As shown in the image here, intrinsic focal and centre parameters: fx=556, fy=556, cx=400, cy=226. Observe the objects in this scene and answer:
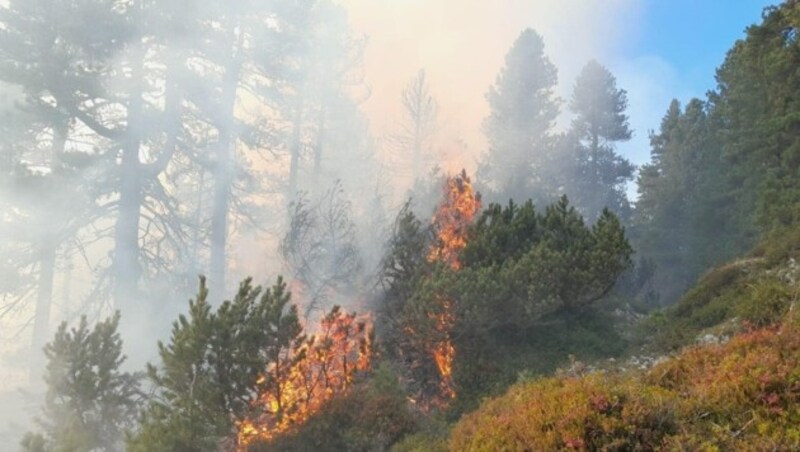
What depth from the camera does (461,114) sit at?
49.9 meters

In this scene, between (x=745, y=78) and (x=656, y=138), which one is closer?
(x=745, y=78)

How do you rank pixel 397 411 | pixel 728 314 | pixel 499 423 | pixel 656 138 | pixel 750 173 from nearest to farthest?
pixel 499 423
pixel 397 411
pixel 728 314
pixel 750 173
pixel 656 138

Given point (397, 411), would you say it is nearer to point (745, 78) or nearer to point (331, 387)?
point (331, 387)

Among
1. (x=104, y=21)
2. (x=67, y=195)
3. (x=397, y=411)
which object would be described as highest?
(x=104, y=21)

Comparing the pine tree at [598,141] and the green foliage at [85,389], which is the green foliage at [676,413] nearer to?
the green foliage at [85,389]

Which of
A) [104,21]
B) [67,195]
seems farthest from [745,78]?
[67,195]

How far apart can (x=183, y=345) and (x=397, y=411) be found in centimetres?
398

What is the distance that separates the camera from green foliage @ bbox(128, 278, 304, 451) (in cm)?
917

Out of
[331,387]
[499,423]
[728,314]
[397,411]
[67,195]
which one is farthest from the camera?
[67,195]

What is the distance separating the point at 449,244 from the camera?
1570cm

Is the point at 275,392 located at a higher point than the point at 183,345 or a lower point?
lower

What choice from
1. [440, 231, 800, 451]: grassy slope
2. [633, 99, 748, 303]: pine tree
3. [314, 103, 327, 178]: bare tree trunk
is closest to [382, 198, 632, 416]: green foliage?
[440, 231, 800, 451]: grassy slope

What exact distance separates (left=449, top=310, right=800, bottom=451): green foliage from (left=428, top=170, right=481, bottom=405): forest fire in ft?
19.3

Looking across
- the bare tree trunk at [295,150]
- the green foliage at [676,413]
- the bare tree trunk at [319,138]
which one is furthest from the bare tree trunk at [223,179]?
the green foliage at [676,413]
